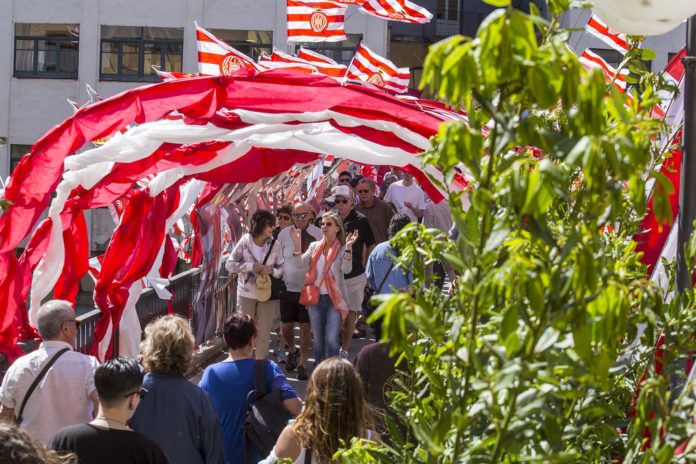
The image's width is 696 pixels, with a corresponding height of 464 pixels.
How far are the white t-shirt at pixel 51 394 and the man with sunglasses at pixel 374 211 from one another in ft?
31.3

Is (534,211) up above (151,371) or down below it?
above

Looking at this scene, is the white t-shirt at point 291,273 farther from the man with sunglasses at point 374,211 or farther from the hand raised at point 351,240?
the man with sunglasses at point 374,211

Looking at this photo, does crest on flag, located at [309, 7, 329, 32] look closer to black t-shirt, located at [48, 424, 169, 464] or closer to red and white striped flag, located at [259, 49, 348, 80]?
red and white striped flag, located at [259, 49, 348, 80]

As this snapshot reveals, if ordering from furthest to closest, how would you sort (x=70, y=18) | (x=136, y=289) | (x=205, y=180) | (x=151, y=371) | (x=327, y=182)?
(x=70, y=18) → (x=327, y=182) → (x=205, y=180) → (x=136, y=289) → (x=151, y=371)

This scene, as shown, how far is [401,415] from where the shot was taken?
10.8ft

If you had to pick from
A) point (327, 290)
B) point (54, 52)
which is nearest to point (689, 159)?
point (327, 290)

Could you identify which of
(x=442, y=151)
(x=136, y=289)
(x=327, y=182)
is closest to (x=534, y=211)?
(x=442, y=151)

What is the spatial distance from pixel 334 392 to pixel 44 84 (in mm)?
31749

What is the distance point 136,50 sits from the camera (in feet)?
114

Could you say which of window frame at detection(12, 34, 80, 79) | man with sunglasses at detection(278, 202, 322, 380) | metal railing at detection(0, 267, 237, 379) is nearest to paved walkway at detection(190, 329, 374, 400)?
man with sunglasses at detection(278, 202, 322, 380)

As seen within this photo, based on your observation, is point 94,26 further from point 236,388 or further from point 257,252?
point 236,388

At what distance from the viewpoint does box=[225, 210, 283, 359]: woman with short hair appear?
12406mm

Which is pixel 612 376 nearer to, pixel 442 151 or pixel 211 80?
pixel 442 151

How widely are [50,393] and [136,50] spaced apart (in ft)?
97.3
